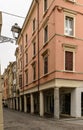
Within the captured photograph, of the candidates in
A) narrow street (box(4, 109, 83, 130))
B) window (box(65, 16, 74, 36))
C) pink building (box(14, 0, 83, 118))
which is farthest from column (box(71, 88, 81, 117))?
window (box(65, 16, 74, 36))

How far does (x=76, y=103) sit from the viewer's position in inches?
905

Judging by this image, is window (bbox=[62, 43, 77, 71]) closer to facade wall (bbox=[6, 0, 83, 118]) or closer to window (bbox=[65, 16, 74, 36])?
facade wall (bbox=[6, 0, 83, 118])

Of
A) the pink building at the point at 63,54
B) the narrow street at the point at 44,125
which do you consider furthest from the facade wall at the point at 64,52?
the narrow street at the point at 44,125

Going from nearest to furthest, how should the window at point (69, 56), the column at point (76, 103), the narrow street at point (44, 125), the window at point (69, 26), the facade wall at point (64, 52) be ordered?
1. the narrow street at point (44, 125)
2. the facade wall at point (64, 52)
3. the column at point (76, 103)
4. the window at point (69, 56)
5. the window at point (69, 26)

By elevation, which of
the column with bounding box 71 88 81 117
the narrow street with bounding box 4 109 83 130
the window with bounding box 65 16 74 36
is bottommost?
the narrow street with bounding box 4 109 83 130

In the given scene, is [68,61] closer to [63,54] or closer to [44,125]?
[63,54]

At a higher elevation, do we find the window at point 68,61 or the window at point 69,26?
the window at point 69,26

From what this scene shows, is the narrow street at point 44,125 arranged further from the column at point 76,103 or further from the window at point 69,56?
the window at point 69,56

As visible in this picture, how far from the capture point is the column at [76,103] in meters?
23.0

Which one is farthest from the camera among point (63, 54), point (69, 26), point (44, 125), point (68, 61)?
point (69, 26)

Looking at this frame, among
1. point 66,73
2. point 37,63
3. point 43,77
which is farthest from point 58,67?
point 37,63

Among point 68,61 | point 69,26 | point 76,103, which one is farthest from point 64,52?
point 76,103

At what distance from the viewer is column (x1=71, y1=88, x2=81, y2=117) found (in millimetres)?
22953

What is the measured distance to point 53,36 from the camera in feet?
76.3
